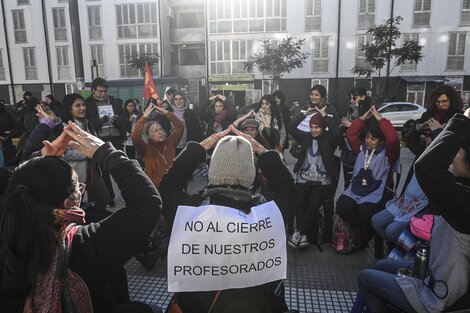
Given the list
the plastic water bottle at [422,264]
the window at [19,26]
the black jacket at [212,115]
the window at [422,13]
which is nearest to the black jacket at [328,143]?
the black jacket at [212,115]

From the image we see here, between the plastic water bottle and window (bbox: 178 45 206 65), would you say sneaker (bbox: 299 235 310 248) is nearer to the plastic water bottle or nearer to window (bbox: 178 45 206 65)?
the plastic water bottle

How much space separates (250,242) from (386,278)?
1.06 meters

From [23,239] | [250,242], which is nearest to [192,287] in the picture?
[250,242]

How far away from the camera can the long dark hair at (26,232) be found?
4.09 ft

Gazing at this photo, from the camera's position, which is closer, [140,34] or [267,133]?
[267,133]

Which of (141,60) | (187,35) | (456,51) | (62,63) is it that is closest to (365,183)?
(141,60)

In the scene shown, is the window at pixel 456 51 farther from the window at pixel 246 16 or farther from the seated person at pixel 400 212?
the seated person at pixel 400 212

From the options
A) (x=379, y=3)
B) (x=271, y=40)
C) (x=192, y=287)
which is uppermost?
(x=379, y=3)

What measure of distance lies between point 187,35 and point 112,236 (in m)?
29.7

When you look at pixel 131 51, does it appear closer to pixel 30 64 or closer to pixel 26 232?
pixel 30 64

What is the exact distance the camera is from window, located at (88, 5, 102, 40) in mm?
27578

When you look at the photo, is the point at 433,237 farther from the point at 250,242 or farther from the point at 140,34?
the point at 140,34

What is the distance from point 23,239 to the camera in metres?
1.25

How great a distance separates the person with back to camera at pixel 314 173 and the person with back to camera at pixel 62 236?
295cm
